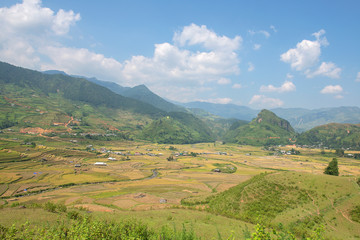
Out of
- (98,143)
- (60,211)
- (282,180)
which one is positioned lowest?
(98,143)

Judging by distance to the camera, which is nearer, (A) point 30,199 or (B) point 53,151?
(A) point 30,199

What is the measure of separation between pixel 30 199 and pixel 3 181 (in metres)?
23.3

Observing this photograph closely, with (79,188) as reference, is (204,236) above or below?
above

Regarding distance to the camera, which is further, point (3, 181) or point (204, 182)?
point (204, 182)

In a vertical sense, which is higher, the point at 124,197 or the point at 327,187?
the point at 327,187

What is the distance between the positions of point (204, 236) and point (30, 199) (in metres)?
53.7

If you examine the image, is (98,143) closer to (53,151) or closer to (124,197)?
(53,151)

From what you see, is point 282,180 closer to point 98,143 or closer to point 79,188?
point 79,188

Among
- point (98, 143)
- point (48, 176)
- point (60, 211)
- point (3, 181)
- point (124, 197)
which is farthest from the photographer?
point (98, 143)

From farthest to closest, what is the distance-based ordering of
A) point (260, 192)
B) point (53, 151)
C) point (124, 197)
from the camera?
point (53, 151) < point (124, 197) < point (260, 192)

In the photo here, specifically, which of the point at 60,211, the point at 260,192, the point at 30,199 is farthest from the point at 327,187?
the point at 30,199

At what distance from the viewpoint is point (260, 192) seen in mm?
41969

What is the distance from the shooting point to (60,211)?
1145 inches

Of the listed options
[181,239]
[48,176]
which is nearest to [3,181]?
[48,176]
